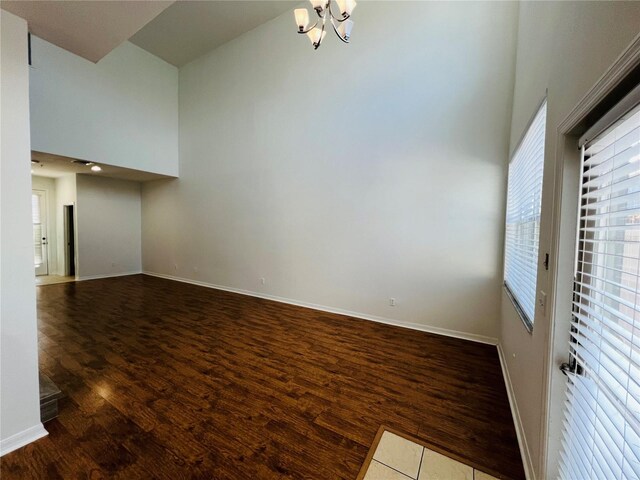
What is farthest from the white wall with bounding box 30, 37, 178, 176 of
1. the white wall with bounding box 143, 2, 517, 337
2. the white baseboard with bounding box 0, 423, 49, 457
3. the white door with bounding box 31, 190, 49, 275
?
the white baseboard with bounding box 0, 423, 49, 457

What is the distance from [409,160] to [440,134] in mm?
492

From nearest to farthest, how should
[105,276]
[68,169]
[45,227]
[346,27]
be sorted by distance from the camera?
[346,27], [68,169], [105,276], [45,227]

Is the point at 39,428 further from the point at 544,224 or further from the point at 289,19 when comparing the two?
the point at 289,19

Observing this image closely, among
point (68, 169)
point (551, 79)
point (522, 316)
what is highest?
point (68, 169)

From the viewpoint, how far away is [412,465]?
153cm

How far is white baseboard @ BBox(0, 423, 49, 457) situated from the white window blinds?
117 inches

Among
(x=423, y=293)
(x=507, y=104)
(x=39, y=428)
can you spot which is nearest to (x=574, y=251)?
(x=423, y=293)

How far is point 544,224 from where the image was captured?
153cm

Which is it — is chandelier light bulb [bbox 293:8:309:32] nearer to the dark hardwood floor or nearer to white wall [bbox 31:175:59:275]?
the dark hardwood floor

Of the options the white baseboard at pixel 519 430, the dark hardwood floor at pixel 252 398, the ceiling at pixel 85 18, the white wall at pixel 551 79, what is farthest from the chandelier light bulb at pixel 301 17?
the white baseboard at pixel 519 430

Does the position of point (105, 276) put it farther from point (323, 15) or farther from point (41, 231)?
point (323, 15)

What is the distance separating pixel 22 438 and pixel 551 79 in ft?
13.0

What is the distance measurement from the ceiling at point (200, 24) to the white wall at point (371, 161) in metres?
0.23

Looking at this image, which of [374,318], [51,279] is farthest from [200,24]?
[51,279]
